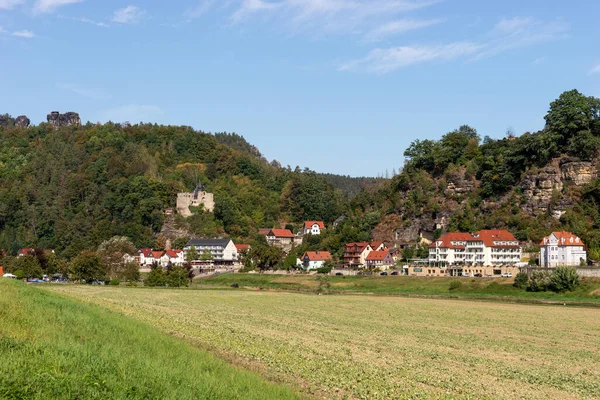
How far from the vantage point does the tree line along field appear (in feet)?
71.6

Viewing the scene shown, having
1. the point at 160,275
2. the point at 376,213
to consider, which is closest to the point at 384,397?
the point at 160,275

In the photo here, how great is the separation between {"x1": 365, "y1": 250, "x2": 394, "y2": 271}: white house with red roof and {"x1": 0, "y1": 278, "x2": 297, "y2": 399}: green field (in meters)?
102

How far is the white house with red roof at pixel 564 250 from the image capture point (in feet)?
328

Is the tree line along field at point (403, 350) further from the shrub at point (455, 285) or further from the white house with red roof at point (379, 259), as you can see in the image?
the white house with red roof at point (379, 259)

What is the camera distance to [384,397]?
774 inches

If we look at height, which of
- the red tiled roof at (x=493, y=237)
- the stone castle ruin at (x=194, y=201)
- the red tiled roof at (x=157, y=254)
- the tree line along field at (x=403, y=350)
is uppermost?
the stone castle ruin at (x=194, y=201)

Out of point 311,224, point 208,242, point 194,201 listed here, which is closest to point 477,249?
point 311,224

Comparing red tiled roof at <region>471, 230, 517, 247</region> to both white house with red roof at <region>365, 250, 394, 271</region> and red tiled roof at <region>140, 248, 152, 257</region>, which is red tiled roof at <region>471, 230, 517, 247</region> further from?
red tiled roof at <region>140, 248, 152, 257</region>

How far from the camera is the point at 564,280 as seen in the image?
271 feet

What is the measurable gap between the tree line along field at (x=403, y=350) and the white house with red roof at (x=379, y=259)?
7441cm

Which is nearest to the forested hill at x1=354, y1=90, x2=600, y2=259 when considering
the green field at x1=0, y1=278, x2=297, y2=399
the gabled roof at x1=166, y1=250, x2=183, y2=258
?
the gabled roof at x1=166, y1=250, x2=183, y2=258

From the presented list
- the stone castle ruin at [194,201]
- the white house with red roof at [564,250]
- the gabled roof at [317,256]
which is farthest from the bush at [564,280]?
the stone castle ruin at [194,201]

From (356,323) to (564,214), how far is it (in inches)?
3518

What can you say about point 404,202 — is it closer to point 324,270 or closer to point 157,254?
point 324,270
